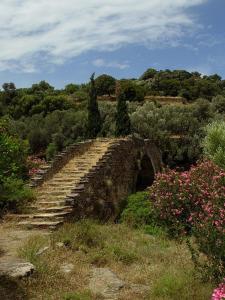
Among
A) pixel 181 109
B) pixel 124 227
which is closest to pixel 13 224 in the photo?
pixel 124 227

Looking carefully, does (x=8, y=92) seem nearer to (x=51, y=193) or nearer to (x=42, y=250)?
(x=51, y=193)

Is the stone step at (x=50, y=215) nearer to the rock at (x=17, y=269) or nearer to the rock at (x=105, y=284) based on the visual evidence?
the rock at (x=105, y=284)

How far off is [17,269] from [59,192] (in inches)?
274

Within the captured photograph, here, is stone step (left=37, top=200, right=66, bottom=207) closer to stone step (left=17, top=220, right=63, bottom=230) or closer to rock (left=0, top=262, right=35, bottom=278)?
stone step (left=17, top=220, right=63, bottom=230)

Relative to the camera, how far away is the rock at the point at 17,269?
7.83 metres

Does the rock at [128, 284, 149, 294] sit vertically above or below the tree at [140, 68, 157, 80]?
below

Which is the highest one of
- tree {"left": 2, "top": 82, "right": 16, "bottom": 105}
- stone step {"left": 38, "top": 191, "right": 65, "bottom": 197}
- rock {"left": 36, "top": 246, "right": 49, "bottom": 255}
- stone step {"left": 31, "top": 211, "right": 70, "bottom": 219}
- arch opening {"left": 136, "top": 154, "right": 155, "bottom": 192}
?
tree {"left": 2, "top": 82, "right": 16, "bottom": 105}

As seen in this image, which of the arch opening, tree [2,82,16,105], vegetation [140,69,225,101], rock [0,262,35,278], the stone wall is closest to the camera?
rock [0,262,35,278]

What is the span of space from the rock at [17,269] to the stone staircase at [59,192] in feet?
12.5

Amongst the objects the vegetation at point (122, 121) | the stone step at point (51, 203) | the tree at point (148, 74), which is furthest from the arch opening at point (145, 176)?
the tree at point (148, 74)

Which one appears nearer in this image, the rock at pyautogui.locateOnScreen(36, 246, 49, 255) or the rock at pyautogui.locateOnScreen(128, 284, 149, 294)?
the rock at pyautogui.locateOnScreen(128, 284, 149, 294)

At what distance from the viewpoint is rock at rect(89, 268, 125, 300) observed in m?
7.94

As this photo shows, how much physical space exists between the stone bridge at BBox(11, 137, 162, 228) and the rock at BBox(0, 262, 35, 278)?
12.6 feet

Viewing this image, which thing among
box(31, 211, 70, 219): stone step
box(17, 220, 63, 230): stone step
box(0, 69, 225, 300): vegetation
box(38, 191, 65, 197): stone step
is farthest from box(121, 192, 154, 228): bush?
box(17, 220, 63, 230): stone step
